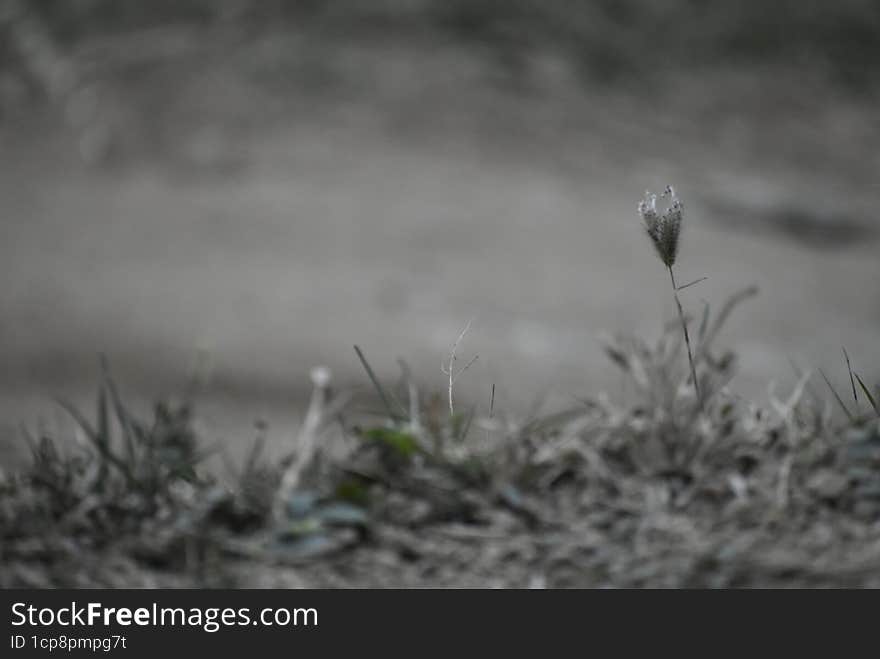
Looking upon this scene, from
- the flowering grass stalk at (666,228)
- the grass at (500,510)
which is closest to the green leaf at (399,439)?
the grass at (500,510)

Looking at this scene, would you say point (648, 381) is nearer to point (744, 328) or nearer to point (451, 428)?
point (451, 428)

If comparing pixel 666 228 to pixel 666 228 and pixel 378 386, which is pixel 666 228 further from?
pixel 378 386

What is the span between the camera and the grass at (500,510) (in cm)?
102

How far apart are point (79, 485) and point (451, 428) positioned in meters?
0.40

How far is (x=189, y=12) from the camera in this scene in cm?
727

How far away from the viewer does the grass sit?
1.02 metres

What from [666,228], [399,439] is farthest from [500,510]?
[666,228]

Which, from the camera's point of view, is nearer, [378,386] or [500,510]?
[500,510]

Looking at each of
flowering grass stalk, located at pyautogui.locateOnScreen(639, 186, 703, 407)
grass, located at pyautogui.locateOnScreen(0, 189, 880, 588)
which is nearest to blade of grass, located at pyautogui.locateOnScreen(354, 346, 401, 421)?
grass, located at pyautogui.locateOnScreen(0, 189, 880, 588)

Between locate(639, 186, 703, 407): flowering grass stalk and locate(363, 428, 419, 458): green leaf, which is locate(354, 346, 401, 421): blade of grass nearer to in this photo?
locate(363, 428, 419, 458): green leaf

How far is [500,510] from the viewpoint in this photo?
43.4 inches

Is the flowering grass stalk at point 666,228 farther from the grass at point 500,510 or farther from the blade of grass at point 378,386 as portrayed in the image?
the blade of grass at point 378,386
